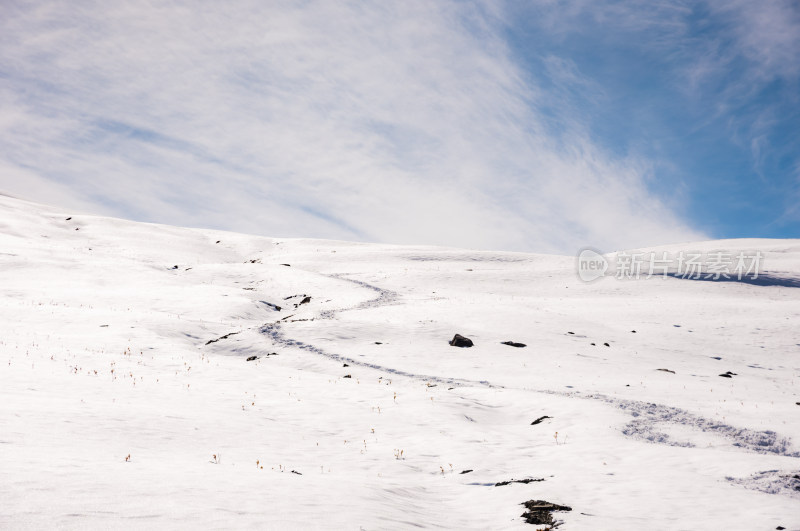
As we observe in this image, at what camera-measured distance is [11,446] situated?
Answer: 9719mm

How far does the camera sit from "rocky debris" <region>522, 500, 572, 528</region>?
9655 mm

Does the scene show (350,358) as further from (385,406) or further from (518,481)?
(518,481)

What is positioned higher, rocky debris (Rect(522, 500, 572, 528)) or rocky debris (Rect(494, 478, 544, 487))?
rocky debris (Rect(494, 478, 544, 487))

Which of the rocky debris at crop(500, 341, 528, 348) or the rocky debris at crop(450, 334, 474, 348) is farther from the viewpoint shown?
the rocky debris at crop(500, 341, 528, 348)

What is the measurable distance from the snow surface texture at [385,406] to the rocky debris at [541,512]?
0.27m

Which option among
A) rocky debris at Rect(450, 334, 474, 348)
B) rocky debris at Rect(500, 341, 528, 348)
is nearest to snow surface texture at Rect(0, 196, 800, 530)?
rocky debris at Rect(450, 334, 474, 348)

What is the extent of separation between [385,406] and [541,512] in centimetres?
1093

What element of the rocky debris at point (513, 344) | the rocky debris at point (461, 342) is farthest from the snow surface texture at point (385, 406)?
the rocky debris at point (513, 344)

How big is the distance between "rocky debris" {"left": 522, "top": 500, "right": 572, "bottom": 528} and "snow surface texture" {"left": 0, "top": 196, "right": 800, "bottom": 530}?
0.27 metres

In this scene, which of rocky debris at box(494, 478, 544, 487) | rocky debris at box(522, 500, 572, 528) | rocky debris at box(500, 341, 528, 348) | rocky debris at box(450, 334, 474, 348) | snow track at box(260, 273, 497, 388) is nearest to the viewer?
rocky debris at box(522, 500, 572, 528)

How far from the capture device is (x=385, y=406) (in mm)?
20469

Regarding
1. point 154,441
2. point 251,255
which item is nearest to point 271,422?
point 154,441

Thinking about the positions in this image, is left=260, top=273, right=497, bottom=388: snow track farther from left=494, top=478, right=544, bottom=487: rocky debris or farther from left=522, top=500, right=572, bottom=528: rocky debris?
left=522, top=500, right=572, bottom=528: rocky debris

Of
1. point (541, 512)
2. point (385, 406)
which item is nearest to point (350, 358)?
point (385, 406)
